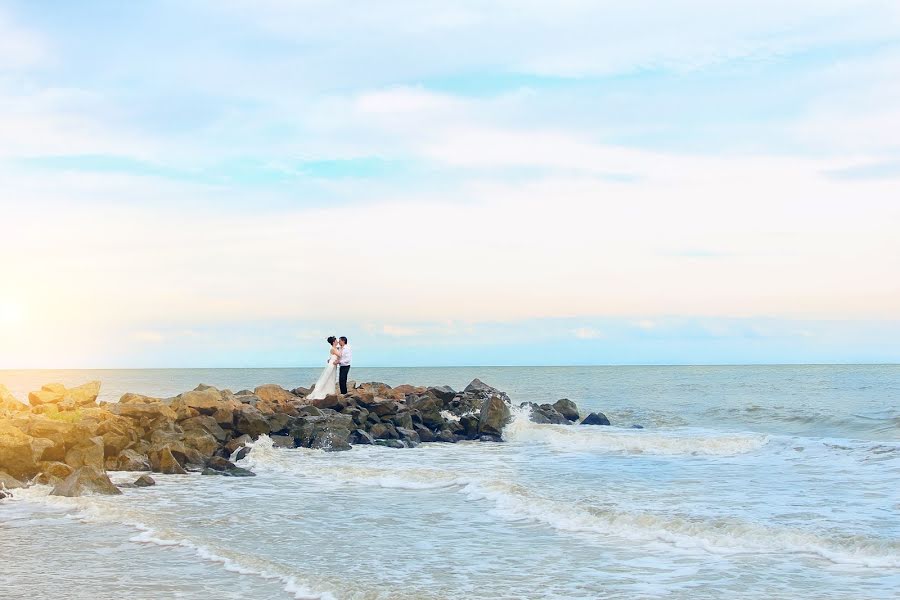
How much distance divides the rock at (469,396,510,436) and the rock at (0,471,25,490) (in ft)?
51.4

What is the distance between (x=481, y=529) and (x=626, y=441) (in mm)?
14378

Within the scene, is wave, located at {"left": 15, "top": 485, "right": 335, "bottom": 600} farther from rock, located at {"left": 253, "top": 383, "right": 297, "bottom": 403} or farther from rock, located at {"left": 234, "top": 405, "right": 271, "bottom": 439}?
rock, located at {"left": 253, "top": 383, "right": 297, "bottom": 403}

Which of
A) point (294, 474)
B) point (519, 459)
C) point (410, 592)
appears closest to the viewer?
point (410, 592)

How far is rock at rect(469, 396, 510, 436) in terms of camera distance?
29688 millimetres

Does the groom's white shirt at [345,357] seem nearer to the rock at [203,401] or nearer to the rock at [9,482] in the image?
the rock at [203,401]

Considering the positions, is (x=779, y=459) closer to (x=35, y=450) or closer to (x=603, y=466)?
(x=603, y=466)

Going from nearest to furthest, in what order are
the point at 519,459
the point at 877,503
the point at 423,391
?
the point at 877,503
the point at 519,459
the point at 423,391

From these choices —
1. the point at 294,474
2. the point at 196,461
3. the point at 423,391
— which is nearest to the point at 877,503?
the point at 294,474

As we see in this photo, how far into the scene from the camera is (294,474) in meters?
20.5

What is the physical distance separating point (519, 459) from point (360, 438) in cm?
587

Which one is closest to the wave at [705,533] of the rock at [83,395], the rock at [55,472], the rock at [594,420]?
the rock at [55,472]

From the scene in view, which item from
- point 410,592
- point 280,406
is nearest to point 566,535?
point 410,592

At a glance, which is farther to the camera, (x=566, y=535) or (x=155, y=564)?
(x=566, y=535)

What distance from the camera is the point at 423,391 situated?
34.9m
